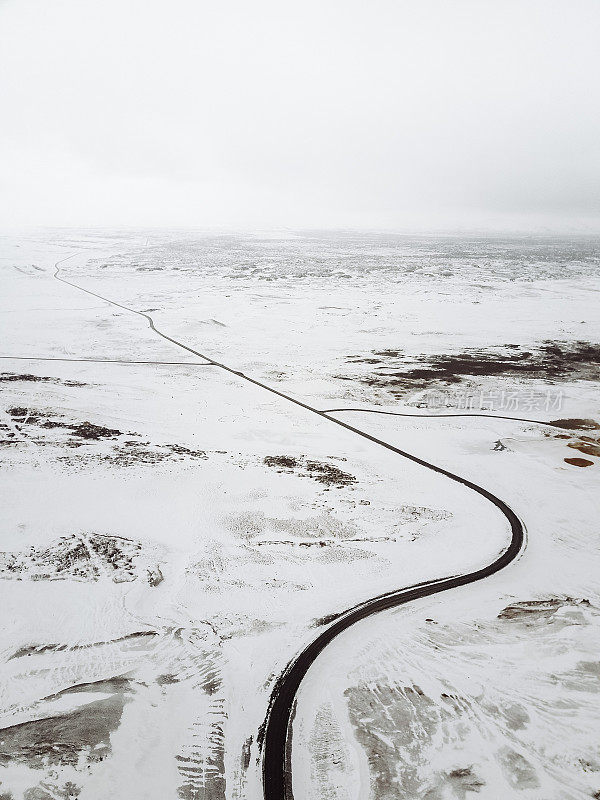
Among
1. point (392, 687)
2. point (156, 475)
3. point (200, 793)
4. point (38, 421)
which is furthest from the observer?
point (38, 421)

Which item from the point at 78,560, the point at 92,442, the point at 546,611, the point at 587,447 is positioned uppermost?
the point at 587,447

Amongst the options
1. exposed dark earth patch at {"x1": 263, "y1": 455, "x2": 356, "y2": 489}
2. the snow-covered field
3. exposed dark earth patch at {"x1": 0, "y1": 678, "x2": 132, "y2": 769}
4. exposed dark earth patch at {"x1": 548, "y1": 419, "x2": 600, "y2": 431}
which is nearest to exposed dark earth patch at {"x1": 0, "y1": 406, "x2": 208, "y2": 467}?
the snow-covered field

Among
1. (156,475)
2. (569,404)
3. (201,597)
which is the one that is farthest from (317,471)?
(569,404)

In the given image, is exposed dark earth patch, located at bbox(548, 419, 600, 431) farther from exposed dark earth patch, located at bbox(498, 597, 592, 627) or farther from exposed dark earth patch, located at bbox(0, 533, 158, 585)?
exposed dark earth patch, located at bbox(0, 533, 158, 585)

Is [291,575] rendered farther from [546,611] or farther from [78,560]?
[546,611]

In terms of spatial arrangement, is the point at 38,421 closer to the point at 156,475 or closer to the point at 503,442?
the point at 156,475

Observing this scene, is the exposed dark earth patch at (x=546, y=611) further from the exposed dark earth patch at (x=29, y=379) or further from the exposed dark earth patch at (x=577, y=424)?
the exposed dark earth patch at (x=29, y=379)

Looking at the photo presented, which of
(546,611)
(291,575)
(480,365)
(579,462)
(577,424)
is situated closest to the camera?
(546,611)

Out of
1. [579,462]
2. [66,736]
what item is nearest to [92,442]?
[66,736]
